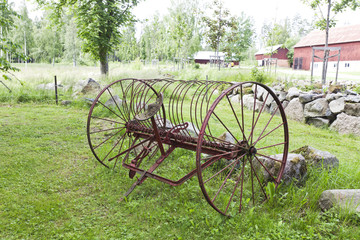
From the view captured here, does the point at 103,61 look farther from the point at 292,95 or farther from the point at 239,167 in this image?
the point at 239,167

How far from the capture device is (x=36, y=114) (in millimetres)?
7184

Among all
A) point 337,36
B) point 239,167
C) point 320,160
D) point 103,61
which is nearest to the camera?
point 320,160

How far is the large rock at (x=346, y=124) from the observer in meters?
6.51

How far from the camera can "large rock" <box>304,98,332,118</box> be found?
7.30m

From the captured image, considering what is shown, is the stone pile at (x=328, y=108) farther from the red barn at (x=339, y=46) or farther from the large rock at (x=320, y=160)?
the red barn at (x=339, y=46)

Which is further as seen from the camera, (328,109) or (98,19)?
(98,19)

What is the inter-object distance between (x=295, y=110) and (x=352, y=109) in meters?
1.60

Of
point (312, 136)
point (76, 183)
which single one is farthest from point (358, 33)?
point (76, 183)

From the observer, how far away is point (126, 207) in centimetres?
297

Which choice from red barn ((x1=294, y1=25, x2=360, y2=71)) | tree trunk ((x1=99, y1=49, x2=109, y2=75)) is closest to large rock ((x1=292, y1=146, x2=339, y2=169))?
tree trunk ((x1=99, y1=49, x2=109, y2=75))

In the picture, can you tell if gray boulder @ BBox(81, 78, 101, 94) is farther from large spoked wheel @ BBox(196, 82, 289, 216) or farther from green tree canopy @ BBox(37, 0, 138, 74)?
large spoked wheel @ BBox(196, 82, 289, 216)

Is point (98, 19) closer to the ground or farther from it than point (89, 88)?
farther from it

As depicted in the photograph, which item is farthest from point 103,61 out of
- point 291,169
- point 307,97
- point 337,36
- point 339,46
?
point 337,36

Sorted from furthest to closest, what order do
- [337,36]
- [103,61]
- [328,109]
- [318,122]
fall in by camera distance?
[337,36] < [103,61] < [318,122] < [328,109]
